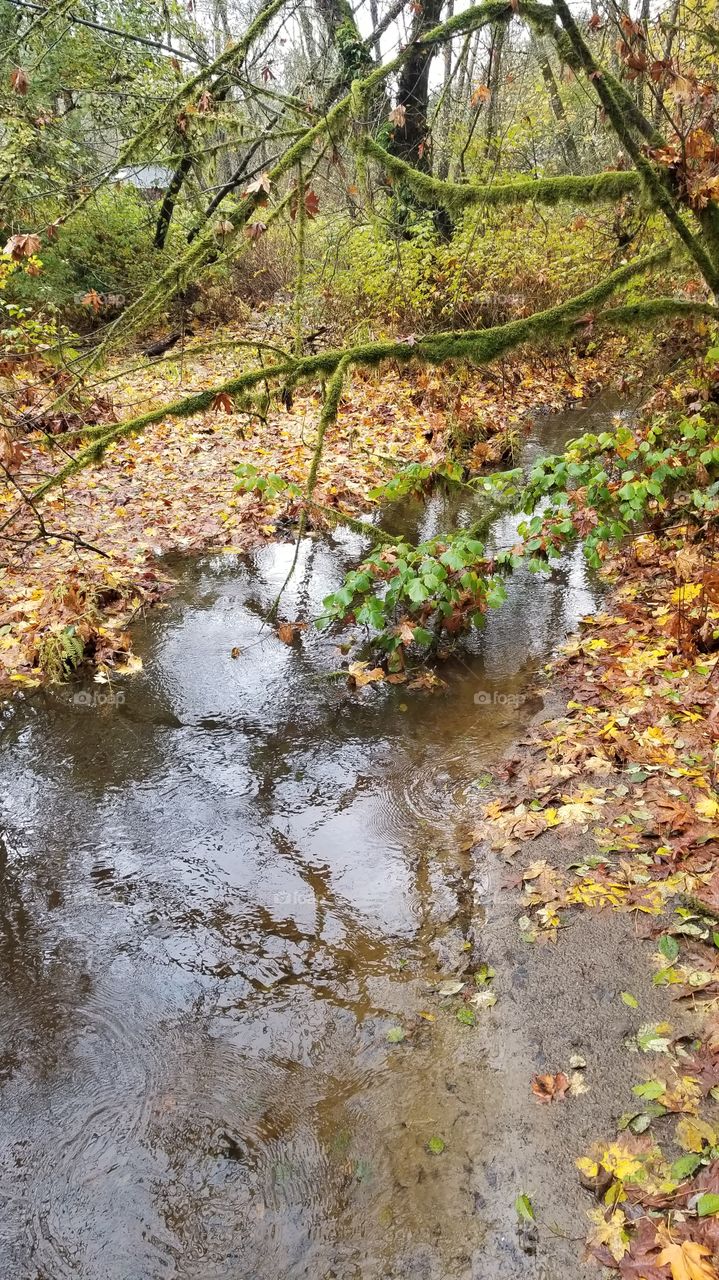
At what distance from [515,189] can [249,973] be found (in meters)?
4.65

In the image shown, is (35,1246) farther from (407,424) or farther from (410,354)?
(407,424)

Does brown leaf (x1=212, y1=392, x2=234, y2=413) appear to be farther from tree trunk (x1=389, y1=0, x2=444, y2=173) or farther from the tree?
tree trunk (x1=389, y1=0, x2=444, y2=173)

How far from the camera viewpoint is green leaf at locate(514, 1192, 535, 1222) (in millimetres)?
2422

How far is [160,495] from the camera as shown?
9.26 metres

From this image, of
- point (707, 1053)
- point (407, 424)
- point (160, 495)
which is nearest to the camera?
point (707, 1053)

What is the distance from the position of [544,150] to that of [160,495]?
8841 mm

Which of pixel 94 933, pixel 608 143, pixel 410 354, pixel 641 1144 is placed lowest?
pixel 94 933

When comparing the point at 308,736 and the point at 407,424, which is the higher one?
the point at 407,424

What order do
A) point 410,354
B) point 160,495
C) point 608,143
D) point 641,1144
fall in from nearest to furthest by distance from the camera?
1. point 641,1144
2. point 410,354
3. point 160,495
4. point 608,143

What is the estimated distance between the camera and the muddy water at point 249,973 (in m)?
2.57

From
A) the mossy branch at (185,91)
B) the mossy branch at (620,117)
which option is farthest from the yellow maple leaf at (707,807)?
the mossy branch at (185,91)

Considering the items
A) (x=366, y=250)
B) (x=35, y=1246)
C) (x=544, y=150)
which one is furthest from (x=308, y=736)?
(x=544, y=150)
